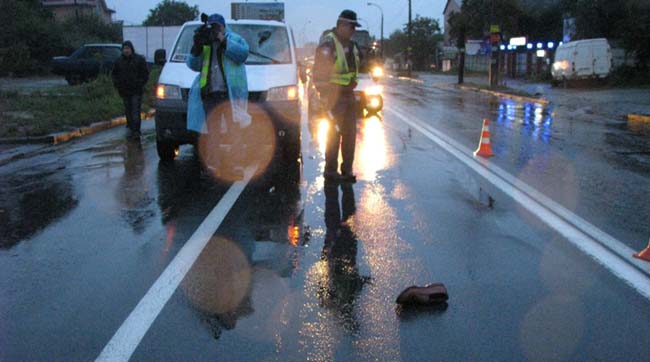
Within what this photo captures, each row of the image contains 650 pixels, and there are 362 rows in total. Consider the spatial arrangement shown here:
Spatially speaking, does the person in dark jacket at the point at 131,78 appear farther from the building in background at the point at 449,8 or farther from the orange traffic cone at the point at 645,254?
the building in background at the point at 449,8

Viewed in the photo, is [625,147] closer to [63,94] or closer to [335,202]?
[335,202]

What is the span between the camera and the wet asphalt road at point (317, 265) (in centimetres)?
373

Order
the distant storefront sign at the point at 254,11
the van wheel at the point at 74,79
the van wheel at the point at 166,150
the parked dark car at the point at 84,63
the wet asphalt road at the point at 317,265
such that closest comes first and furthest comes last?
1. the wet asphalt road at the point at 317,265
2. the van wheel at the point at 166,150
3. the distant storefront sign at the point at 254,11
4. the parked dark car at the point at 84,63
5. the van wheel at the point at 74,79

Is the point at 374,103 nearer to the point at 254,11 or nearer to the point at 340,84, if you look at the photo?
the point at 254,11

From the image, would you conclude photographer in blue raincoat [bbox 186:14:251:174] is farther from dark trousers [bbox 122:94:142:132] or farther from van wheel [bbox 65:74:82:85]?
van wheel [bbox 65:74:82:85]

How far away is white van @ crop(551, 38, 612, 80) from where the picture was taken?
34344 millimetres

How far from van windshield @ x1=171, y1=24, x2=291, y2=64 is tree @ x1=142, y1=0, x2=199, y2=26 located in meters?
92.9

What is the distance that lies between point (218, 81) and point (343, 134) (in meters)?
→ 1.64

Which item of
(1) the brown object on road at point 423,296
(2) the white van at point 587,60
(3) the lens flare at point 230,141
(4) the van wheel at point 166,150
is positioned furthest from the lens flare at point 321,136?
(2) the white van at point 587,60

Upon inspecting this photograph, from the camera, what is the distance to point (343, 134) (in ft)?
27.9

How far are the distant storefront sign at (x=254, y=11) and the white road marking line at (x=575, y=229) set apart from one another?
58.9 feet

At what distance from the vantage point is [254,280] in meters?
4.68

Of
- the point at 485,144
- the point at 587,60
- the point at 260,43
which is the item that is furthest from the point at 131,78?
the point at 587,60

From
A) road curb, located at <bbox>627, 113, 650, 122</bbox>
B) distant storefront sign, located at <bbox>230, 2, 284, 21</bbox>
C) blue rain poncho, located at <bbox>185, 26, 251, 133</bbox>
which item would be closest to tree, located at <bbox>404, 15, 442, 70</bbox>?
distant storefront sign, located at <bbox>230, 2, 284, 21</bbox>
